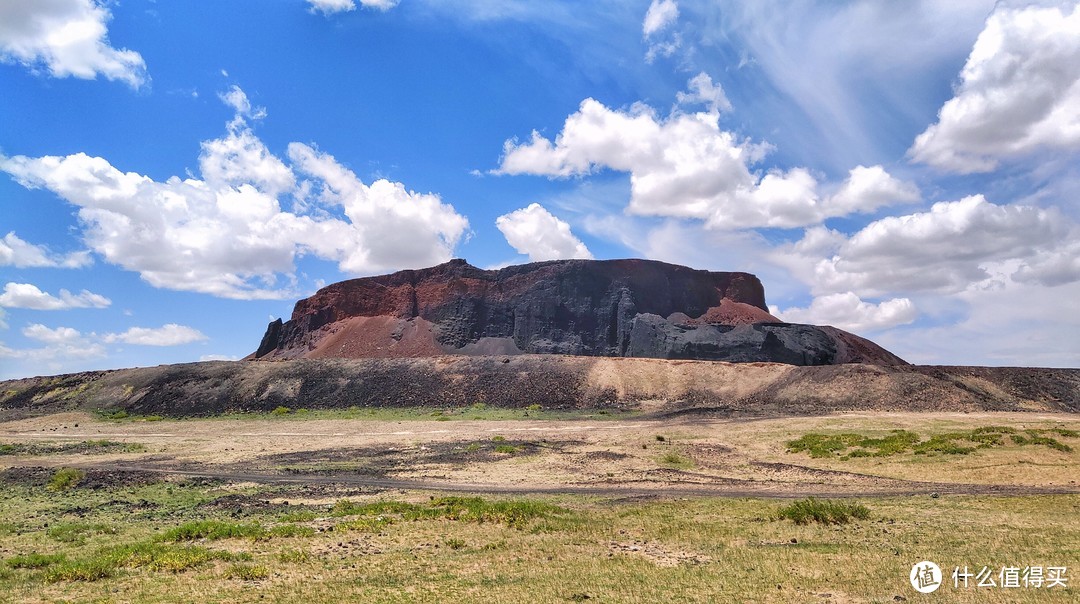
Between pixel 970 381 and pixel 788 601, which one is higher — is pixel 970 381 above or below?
above

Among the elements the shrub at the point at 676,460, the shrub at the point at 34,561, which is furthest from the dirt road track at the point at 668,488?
the shrub at the point at 34,561

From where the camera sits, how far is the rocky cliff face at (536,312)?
335 feet

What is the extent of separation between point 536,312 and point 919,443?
8017cm

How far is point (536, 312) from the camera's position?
10862 cm

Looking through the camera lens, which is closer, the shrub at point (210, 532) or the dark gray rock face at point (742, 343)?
the shrub at point (210, 532)

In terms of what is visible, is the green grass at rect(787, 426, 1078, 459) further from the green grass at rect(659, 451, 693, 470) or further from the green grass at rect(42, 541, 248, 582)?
the green grass at rect(42, 541, 248, 582)

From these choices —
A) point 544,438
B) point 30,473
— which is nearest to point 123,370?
point 30,473

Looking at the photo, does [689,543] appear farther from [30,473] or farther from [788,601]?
[30,473]

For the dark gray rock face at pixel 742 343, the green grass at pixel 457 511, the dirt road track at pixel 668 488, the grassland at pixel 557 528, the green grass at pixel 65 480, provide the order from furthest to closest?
1. the dark gray rock face at pixel 742 343
2. the green grass at pixel 65 480
3. the dirt road track at pixel 668 488
4. the green grass at pixel 457 511
5. the grassland at pixel 557 528

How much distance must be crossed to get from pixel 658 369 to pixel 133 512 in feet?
203

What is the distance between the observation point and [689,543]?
14.0 metres

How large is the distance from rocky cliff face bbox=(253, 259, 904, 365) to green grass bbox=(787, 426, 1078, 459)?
5631 centimetres

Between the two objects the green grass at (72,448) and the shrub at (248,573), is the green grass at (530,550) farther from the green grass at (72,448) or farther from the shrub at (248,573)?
the green grass at (72,448)

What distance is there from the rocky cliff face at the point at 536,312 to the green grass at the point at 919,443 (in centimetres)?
5631
